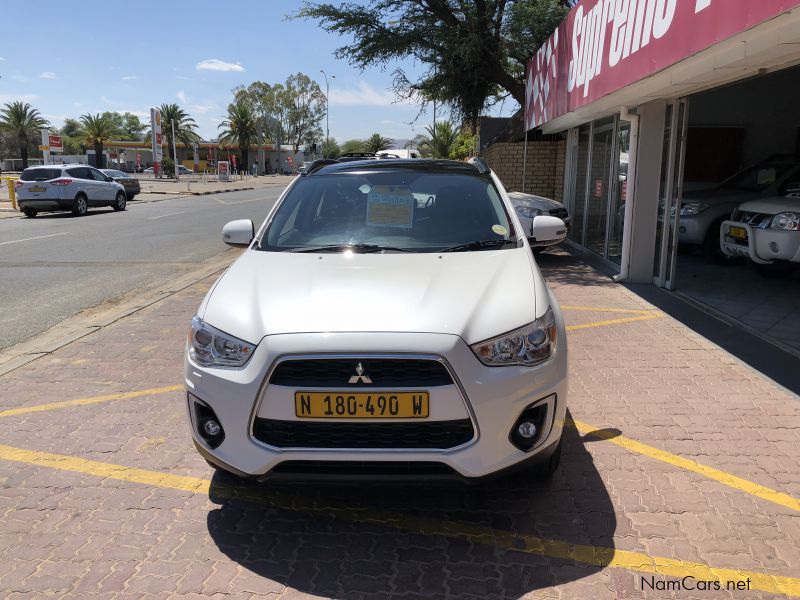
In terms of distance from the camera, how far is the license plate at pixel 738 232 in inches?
346

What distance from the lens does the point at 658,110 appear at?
8.80 meters

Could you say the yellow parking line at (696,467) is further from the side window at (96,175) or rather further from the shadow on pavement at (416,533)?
the side window at (96,175)

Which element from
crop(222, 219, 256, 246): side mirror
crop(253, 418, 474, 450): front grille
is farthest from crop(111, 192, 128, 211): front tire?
crop(253, 418, 474, 450): front grille

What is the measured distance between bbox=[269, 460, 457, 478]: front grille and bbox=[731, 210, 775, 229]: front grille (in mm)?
7305

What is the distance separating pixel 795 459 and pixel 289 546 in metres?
2.95

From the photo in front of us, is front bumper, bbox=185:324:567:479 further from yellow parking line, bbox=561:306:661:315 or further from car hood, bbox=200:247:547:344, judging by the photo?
yellow parking line, bbox=561:306:661:315

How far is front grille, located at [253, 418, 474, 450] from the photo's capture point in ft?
9.14

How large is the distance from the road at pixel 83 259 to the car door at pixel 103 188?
2.18m

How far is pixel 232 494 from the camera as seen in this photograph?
349 centimetres

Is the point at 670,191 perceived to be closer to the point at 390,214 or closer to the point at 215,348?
the point at 390,214

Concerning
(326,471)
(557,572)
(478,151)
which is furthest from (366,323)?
(478,151)

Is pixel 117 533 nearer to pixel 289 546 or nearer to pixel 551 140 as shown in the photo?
pixel 289 546

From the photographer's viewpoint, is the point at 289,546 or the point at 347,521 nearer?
the point at 289,546

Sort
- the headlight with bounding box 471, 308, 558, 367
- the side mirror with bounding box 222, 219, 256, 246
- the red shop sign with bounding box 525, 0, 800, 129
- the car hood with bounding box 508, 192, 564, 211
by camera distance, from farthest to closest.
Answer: the car hood with bounding box 508, 192, 564, 211
the red shop sign with bounding box 525, 0, 800, 129
the side mirror with bounding box 222, 219, 256, 246
the headlight with bounding box 471, 308, 558, 367
